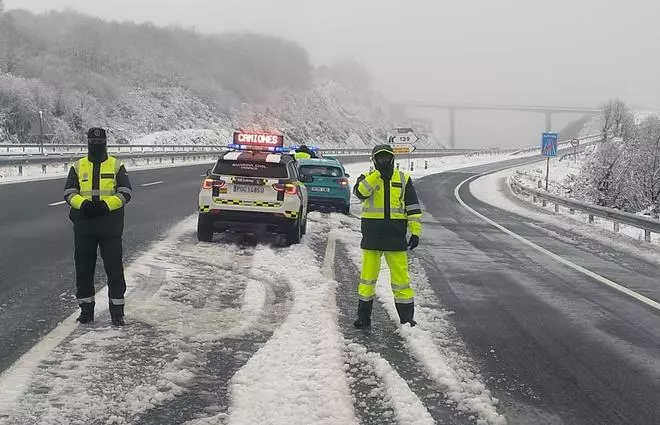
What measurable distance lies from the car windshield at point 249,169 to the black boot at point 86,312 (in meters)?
4.95

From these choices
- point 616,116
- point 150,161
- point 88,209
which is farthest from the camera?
point 616,116

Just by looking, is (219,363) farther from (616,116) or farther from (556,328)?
(616,116)

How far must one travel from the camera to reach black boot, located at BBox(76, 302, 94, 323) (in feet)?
18.0

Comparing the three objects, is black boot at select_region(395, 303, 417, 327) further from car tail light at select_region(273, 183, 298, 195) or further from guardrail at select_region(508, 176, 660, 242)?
guardrail at select_region(508, 176, 660, 242)

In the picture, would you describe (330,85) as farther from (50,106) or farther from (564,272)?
(564,272)

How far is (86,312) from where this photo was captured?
551 centimetres

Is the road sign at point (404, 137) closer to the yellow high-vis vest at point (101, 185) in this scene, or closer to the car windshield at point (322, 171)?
the car windshield at point (322, 171)

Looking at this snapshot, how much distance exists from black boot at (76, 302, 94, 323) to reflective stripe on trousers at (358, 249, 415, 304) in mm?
2542

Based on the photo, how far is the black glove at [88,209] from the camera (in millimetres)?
5285

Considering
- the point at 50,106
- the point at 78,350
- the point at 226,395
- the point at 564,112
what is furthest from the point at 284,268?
the point at 564,112

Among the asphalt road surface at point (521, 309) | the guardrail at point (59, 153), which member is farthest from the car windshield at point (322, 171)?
the guardrail at point (59, 153)

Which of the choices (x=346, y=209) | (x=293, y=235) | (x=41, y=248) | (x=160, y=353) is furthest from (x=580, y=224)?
(x=160, y=353)

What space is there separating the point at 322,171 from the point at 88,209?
11.0 meters

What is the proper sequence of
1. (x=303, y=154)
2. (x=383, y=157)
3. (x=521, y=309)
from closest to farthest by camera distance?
(x=383, y=157) < (x=521, y=309) < (x=303, y=154)
